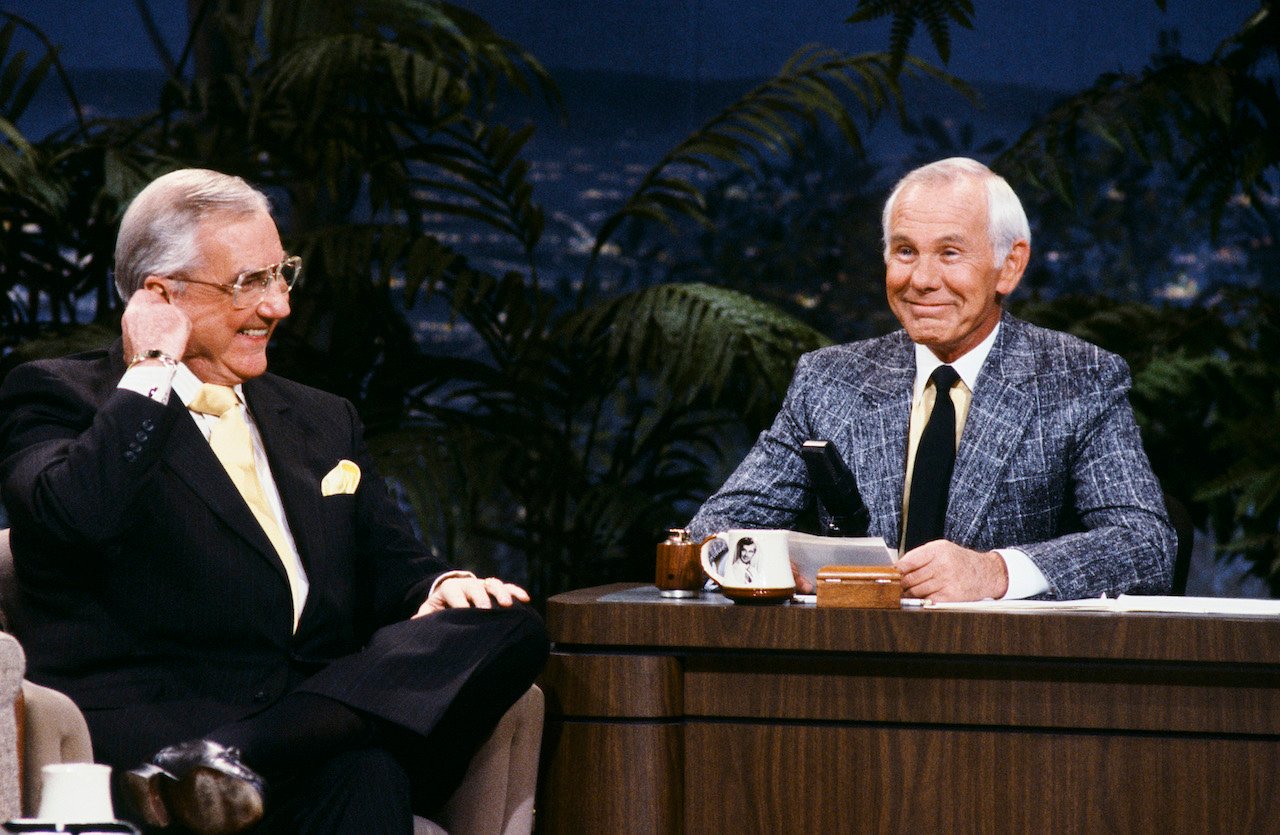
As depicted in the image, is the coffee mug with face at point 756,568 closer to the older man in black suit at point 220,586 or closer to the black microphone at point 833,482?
the black microphone at point 833,482

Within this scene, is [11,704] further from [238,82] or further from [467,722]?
[238,82]

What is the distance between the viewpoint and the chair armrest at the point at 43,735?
181 cm

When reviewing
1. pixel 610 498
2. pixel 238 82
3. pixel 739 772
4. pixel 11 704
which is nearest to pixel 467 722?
pixel 739 772

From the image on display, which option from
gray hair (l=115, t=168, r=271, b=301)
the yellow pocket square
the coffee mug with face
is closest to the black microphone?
the coffee mug with face

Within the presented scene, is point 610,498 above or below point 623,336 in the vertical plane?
below

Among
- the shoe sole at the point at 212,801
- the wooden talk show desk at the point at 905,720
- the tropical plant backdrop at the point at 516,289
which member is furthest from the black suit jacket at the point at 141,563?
the tropical plant backdrop at the point at 516,289

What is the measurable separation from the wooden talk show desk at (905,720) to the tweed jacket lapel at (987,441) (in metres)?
0.65

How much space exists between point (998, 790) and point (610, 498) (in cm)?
205

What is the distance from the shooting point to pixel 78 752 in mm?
1866

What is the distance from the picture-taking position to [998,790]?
73.6 inches

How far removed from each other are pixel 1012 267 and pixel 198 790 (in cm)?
163

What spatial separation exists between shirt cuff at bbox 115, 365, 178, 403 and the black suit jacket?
0.06 feet

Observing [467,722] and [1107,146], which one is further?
[1107,146]

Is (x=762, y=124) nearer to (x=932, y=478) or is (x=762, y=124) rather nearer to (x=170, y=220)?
(x=932, y=478)
